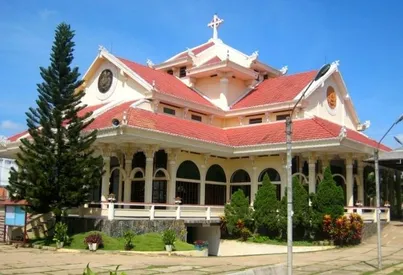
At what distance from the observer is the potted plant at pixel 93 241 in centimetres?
1712

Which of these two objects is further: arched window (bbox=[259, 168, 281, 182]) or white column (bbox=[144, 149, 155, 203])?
arched window (bbox=[259, 168, 281, 182])

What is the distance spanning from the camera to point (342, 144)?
70.0ft

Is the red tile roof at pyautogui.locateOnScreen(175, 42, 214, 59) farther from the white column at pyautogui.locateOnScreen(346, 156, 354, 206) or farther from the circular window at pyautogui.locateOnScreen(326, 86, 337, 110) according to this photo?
the white column at pyautogui.locateOnScreen(346, 156, 354, 206)

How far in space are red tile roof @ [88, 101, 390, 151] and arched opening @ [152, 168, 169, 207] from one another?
242 centimetres

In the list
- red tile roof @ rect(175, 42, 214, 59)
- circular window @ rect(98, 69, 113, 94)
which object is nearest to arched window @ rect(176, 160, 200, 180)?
circular window @ rect(98, 69, 113, 94)

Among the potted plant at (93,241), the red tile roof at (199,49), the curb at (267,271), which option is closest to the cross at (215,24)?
the red tile roof at (199,49)

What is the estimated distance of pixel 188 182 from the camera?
24.0 meters

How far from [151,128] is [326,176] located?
8.02 m

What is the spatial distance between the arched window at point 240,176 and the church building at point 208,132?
0.06 m

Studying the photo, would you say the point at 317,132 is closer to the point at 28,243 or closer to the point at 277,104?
the point at 277,104

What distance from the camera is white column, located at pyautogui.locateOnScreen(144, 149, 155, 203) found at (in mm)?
21312

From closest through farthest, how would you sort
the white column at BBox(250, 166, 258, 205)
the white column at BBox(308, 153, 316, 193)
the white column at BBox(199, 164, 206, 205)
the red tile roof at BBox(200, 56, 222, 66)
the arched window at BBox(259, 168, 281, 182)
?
the white column at BBox(308, 153, 316, 193) → the white column at BBox(199, 164, 206, 205) → the arched window at BBox(259, 168, 281, 182) → the white column at BBox(250, 166, 258, 205) → the red tile roof at BBox(200, 56, 222, 66)

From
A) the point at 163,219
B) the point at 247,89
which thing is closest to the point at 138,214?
the point at 163,219

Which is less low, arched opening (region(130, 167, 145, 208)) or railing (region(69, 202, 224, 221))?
arched opening (region(130, 167, 145, 208))
